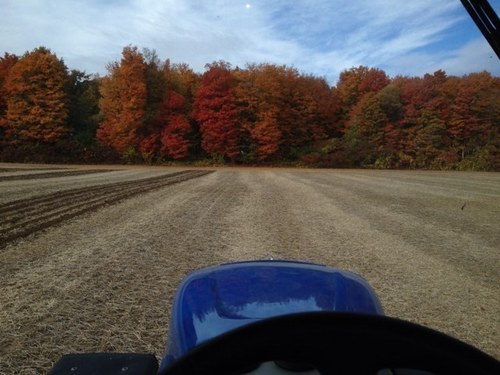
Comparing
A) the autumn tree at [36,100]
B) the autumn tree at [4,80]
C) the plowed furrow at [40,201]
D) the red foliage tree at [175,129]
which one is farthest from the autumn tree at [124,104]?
the plowed furrow at [40,201]

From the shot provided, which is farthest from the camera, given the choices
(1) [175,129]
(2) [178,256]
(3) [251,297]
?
(1) [175,129]

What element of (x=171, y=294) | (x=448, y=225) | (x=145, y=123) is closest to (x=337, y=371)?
(x=171, y=294)

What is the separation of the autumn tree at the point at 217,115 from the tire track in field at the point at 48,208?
26461mm

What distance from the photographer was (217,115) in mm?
41844

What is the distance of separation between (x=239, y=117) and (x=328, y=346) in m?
43.1

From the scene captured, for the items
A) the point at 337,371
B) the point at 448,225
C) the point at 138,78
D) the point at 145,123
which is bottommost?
the point at 448,225

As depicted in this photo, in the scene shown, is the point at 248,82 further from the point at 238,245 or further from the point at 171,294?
the point at 171,294

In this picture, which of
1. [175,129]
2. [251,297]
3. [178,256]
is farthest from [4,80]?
[251,297]

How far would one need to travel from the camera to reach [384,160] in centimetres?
4456

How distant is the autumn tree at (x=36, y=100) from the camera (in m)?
39.4

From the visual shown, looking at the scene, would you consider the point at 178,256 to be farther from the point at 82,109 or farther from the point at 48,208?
the point at 82,109

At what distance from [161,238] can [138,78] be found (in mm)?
36267

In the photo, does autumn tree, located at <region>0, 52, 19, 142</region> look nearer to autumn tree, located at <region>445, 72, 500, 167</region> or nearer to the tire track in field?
the tire track in field

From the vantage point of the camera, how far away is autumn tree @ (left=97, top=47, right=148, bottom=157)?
39.9 metres
